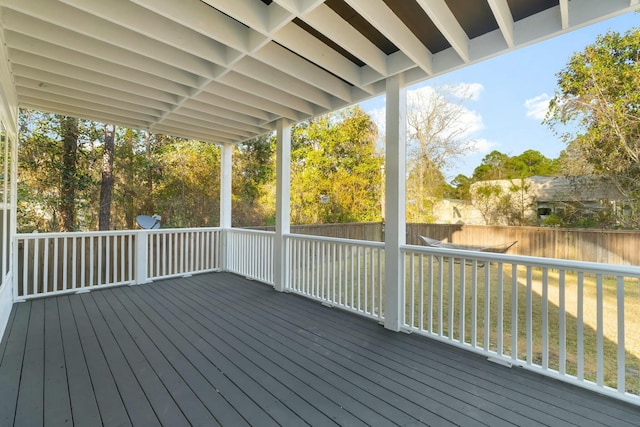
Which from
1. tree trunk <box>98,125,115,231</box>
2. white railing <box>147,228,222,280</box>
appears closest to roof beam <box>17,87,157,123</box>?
white railing <box>147,228,222,280</box>

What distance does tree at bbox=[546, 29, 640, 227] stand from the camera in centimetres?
284

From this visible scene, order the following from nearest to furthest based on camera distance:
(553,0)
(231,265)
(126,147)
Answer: (553,0) → (231,265) → (126,147)

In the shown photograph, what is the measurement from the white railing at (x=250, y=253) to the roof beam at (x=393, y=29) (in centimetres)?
321

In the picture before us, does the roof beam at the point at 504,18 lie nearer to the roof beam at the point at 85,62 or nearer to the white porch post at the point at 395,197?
the white porch post at the point at 395,197

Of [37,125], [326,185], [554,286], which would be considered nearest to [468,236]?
[554,286]

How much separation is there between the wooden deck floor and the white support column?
3.63 feet

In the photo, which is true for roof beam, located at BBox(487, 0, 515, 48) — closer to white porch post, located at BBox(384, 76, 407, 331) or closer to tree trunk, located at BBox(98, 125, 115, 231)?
white porch post, located at BBox(384, 76, 407, 331)

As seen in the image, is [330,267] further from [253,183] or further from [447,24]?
[253,183]

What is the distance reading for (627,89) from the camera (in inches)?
114

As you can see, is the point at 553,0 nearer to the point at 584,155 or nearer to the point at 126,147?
the point at 584,155

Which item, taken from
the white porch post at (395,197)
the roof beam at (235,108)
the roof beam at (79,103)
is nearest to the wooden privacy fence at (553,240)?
the white porch post at (395,197)

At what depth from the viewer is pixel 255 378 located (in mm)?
2166

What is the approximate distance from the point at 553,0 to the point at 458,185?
127 inches

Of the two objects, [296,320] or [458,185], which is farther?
[458,185]
